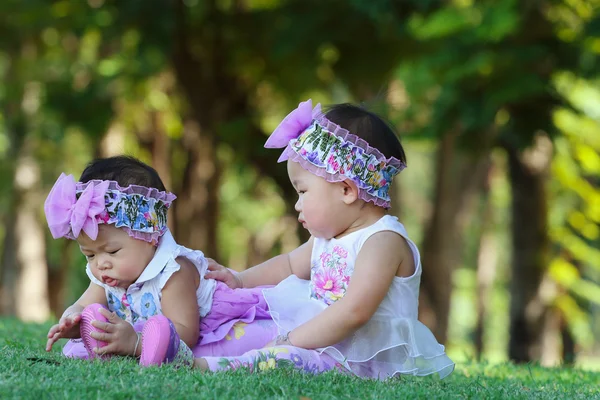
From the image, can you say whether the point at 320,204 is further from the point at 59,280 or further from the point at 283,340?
the point at 59,280

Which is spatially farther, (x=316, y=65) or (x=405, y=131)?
(x=316, y=65)

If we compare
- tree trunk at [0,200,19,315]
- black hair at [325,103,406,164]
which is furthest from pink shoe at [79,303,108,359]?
tree trunk at [0,200,19,315]

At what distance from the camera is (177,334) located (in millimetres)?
3553

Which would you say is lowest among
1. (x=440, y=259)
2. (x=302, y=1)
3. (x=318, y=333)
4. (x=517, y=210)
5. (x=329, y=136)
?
(x=440, y=259)

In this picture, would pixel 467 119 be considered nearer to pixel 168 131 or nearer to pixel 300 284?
pixel 300 284

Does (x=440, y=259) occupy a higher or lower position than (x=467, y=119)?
lower

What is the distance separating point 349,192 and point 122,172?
3.57 feet

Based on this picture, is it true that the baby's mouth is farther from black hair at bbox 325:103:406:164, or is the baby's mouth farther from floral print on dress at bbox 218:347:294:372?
black hair at bbox 325:103:406:164

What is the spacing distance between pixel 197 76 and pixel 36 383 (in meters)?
9.93

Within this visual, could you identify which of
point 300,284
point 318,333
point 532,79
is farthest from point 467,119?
point 318,333

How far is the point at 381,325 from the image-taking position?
12.6 feet

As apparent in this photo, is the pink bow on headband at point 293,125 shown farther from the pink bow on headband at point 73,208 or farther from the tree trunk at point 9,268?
the tree trunk at point 9,268

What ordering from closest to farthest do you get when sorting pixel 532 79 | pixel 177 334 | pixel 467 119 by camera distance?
pixel 177 334 → pixel 532 79 → pixel 467 119

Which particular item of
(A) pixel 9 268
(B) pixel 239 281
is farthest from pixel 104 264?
(A) pixel 9 268
